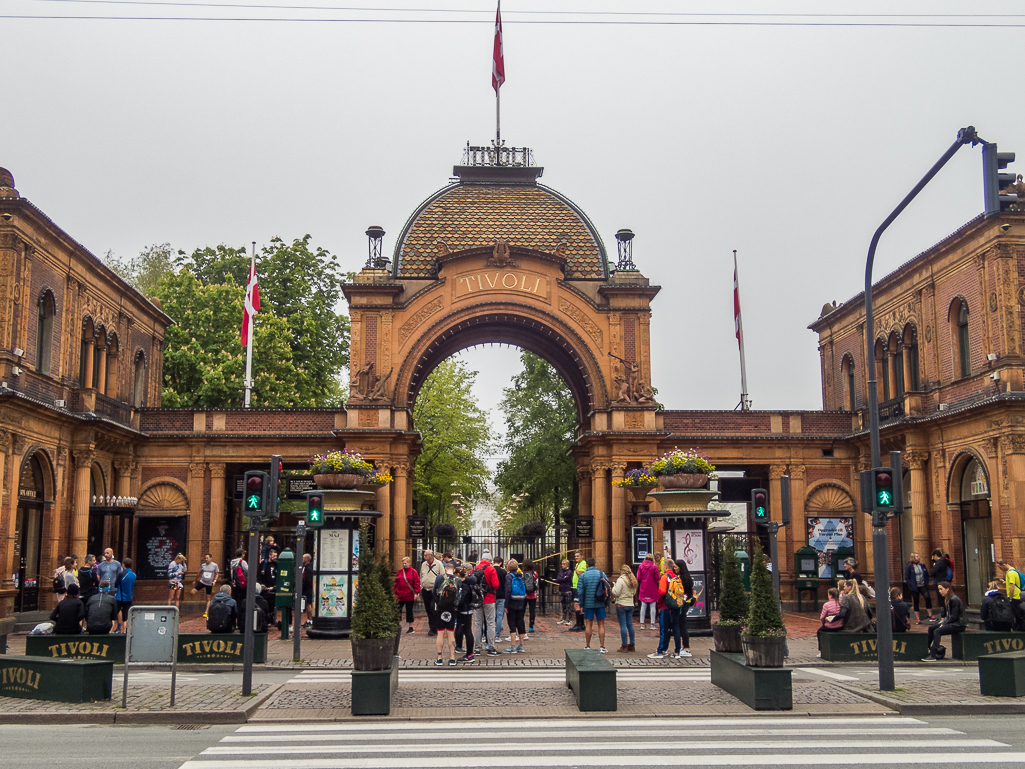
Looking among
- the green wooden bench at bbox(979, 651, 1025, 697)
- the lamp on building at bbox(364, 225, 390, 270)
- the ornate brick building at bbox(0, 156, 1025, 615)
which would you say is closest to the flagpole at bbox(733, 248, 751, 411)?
the ornate brick building at bbox(0, 156, 1025, 615)

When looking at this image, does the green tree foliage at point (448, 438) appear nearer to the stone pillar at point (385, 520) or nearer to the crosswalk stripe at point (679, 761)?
the stone pillar at point (385, 520)

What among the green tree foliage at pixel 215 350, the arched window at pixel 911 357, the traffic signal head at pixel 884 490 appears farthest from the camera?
the green tree foliage at pixel 215 350

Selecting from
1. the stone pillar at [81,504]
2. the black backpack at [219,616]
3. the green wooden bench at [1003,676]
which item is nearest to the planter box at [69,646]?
the black backpack at [219,616]

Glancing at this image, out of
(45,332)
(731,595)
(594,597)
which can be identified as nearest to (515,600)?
(594,597)

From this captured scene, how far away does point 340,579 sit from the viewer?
840 inches

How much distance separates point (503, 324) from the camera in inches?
1359

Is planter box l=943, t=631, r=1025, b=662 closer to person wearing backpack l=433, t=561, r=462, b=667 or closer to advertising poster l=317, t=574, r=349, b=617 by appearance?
person wearing backpack l=433, t=561, r=462, b=667

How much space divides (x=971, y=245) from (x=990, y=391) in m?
4.14

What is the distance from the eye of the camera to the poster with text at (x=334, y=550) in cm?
2141

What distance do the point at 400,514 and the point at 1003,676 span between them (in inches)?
827

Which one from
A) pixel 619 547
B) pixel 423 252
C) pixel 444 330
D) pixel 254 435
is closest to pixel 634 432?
pixel 619 547

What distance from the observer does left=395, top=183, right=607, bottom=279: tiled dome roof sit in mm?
34062

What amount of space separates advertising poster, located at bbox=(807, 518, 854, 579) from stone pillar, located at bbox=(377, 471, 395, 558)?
14.3m

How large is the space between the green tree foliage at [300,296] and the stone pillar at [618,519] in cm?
1637
